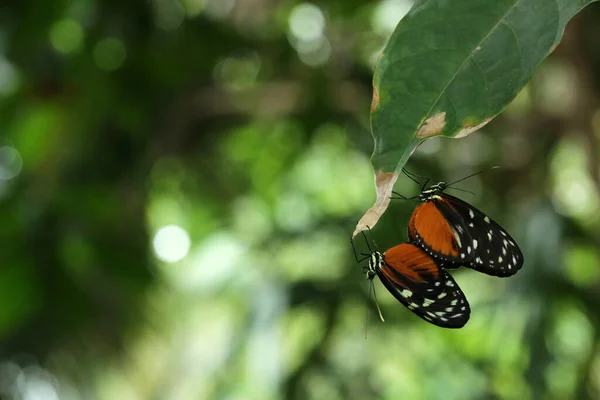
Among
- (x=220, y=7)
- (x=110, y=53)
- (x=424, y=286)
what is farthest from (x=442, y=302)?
(x=220, y=7)

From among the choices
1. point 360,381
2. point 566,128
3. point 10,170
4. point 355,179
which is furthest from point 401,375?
point 10,170

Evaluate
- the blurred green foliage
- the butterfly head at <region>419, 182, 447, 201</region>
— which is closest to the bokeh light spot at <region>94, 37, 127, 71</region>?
the blurred green foliage

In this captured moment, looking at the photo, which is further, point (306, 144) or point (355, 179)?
point (355, 179)

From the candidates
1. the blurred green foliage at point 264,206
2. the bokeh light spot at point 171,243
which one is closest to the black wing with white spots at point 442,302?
the blurred green foliage at point 264,206

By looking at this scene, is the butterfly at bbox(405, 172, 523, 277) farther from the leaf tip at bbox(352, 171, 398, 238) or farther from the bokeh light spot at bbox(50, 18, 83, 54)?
the bokeh light spot at bbox(50, 18, 83, 54)

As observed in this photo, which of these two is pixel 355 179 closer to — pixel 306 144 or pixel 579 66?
pixel 306 144
